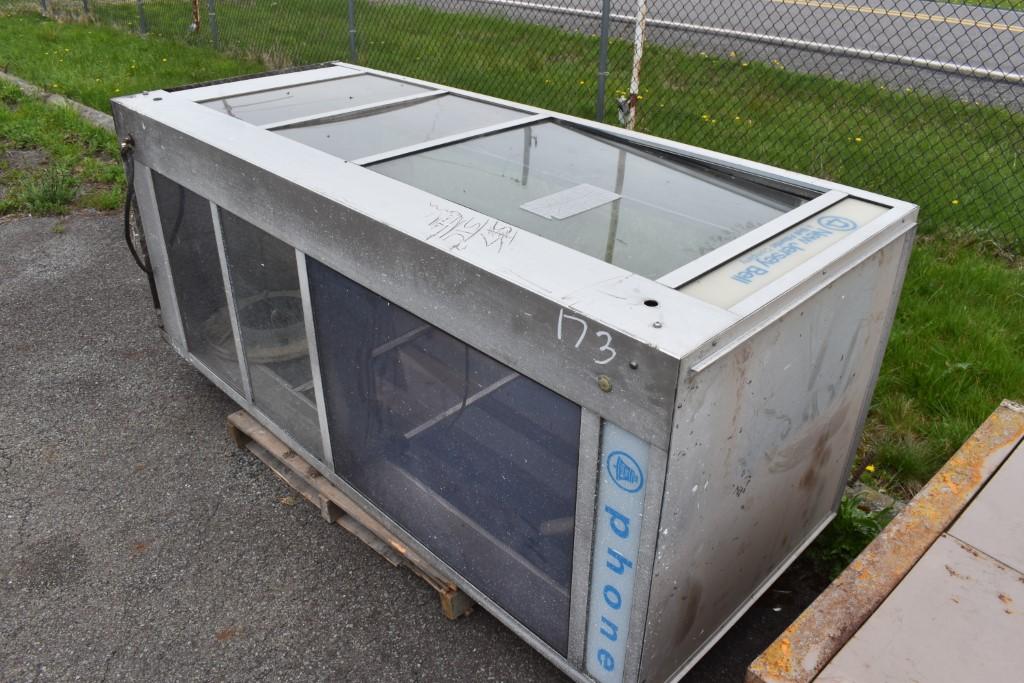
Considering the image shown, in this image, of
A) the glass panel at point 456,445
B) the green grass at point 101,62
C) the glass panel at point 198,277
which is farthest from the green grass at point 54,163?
the glass panel at point 456,445

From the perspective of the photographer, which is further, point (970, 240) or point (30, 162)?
point (30, 162)

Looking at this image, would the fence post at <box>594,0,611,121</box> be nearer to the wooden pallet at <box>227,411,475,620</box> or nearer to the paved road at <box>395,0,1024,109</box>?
the paved road at <box>395,0,1024,109</box>

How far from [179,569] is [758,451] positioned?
1885 millimetres

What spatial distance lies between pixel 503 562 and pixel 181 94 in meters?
2.15

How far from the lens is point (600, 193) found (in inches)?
92.7

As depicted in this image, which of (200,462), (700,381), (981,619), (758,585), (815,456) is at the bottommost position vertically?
(200,462)

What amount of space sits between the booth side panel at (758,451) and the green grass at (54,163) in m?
4.77

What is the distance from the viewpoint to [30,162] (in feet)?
20.1

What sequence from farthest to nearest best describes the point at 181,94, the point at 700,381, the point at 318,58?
1. the point at 318,58
2. the point at 181,94
3. the point at 700,381

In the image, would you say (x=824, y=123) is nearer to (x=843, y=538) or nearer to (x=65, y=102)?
(x=843, y=538)

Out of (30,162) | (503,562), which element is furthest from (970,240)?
(30,162)

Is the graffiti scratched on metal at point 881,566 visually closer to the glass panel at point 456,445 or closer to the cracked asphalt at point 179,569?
the glass panel at point 456,445

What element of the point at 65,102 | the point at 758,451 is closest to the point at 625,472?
the point at 758,451

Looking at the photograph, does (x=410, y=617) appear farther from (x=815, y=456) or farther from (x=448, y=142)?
(x=448, y=142)
